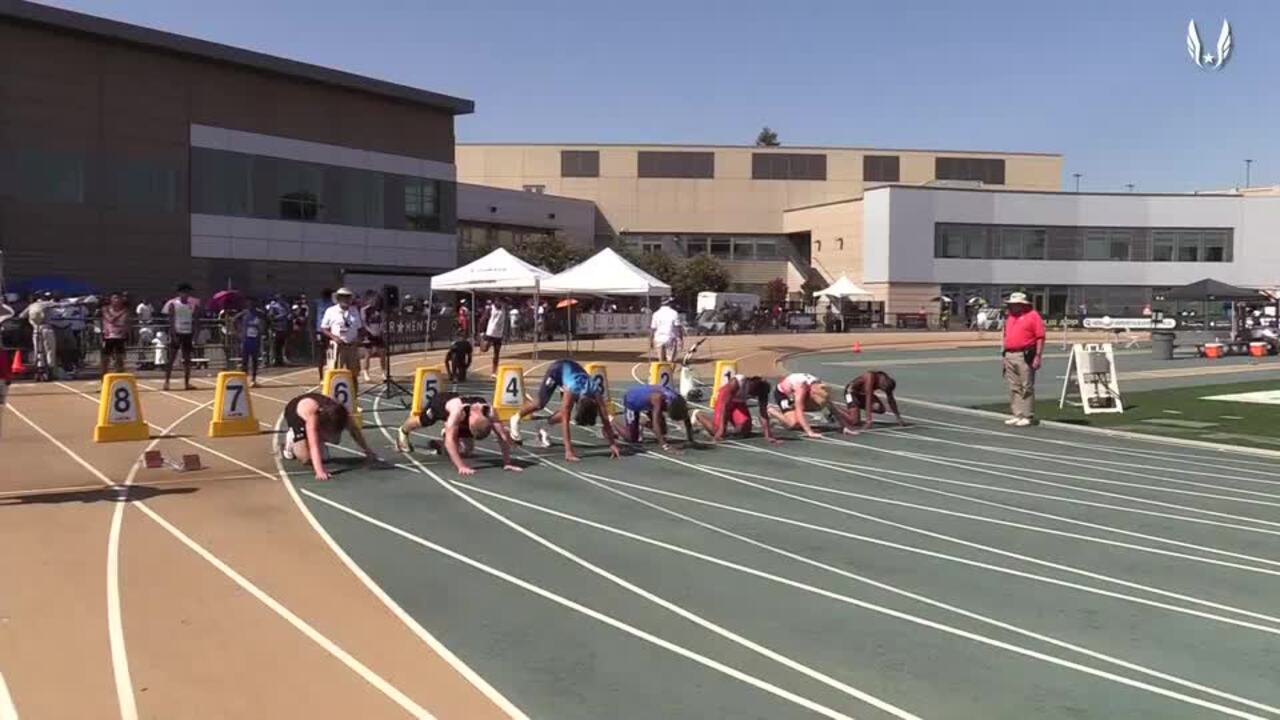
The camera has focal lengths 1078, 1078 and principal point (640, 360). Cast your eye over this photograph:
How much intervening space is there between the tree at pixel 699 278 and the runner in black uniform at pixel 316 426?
180 ft

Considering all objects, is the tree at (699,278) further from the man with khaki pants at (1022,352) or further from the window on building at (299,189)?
the man with khaki pants at (1022,352)

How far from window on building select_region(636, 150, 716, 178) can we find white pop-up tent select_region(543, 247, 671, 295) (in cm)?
4873

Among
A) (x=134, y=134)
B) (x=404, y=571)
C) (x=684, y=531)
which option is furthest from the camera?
(x=134, y=134)

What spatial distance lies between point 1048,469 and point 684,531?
17.8 ft

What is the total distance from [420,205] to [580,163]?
28.8m

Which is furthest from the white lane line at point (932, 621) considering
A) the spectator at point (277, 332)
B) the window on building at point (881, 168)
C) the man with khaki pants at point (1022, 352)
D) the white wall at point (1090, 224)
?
the window on building at point (881, 168)

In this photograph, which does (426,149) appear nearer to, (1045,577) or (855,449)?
(855,449)

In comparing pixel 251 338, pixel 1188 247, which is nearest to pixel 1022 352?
pixel 251 338

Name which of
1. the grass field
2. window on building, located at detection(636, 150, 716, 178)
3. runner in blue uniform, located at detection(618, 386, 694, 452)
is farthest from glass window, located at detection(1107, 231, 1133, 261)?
runner in blue uniform, located at detection(618, 386, 694, 452)

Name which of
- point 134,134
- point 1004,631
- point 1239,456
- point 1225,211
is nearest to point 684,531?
point 1004,631

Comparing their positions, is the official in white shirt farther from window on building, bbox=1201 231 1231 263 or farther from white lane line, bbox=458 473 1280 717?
window on building, bbox=1201 231 1231 263

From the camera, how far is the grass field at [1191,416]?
49.0ft

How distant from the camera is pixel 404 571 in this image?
273 inches

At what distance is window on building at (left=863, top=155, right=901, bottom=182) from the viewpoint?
254 feet
